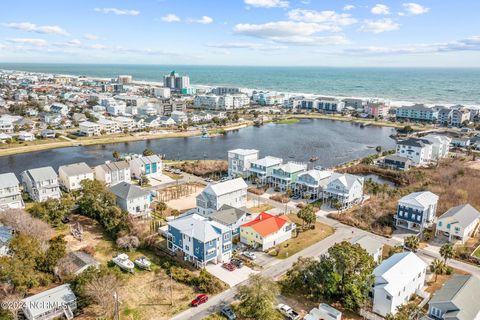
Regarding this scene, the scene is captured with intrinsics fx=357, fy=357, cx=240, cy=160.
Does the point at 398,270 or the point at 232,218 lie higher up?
the point at 398,270

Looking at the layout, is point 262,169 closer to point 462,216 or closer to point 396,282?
point 462,216

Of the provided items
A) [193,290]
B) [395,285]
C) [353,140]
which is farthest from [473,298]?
[353,140]

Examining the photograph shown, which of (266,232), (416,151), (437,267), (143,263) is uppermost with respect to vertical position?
(416,151)

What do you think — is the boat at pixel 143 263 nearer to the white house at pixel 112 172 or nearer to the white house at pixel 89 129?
the white house at pixel 112 172

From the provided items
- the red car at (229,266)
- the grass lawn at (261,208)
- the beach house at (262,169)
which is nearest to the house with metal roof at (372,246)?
the red car at (229,266)

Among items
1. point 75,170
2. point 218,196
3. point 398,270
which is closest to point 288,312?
point 398,270

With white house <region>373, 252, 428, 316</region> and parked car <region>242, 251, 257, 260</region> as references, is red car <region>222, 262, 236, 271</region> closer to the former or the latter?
parked car <region>242, 251, 257, 260</region>

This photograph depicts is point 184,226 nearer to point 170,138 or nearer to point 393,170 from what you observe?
point 393,170

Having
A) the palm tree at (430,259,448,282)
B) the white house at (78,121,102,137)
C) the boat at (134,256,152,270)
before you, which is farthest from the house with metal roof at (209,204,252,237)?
the white house at (78,121,102,137)
